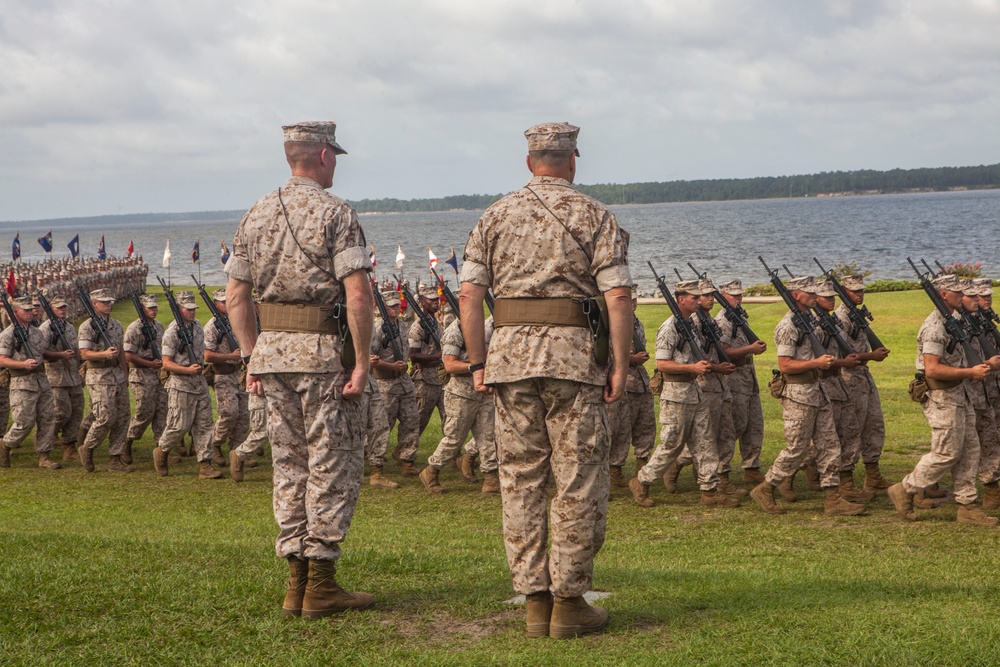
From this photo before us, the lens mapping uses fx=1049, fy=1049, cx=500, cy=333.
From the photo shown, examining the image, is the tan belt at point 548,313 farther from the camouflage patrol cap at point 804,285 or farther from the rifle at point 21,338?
the rifle at point 21,338

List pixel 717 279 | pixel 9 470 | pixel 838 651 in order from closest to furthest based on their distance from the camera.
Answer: pixel 838 651 → pixel 9 470 → pixel 717 279

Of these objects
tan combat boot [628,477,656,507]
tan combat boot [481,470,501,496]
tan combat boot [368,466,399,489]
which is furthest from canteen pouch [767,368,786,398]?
tan combat boot [368,466,399,489]

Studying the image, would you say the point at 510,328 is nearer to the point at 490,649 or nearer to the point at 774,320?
the point at 490,649

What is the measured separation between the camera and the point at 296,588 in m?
5.33

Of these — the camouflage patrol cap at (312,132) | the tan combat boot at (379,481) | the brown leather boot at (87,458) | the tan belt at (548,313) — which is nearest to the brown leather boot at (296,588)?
the tan belt at (548,313)

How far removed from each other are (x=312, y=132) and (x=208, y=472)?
7.28 meters

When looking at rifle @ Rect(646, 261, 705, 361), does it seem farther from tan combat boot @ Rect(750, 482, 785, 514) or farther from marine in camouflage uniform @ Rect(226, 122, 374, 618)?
marine in camouflage uniform @ Rect(226, 122, 374, 618)

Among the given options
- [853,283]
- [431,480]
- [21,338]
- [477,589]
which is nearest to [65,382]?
[21,338]

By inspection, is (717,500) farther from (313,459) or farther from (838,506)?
(313,459)

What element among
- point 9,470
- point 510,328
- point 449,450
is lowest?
point 9,470

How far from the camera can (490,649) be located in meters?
4.84

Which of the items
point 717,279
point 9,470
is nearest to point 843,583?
point 9,470

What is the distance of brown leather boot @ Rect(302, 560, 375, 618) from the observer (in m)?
5.27

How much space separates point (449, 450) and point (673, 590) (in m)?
5.40
